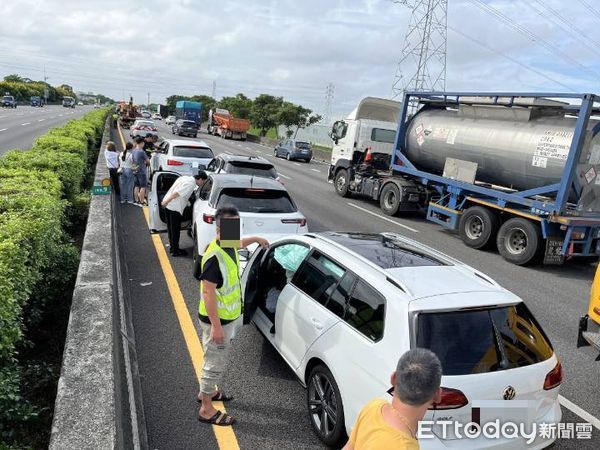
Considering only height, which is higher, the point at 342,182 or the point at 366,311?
the point at 366,311

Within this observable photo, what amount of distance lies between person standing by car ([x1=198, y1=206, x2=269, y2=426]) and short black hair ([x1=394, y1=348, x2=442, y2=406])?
2069 millimetres

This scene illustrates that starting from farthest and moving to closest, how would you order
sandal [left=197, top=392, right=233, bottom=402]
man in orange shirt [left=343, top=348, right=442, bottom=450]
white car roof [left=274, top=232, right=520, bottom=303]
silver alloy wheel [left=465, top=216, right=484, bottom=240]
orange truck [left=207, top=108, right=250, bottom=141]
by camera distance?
orange truck [left=207, top=108, right=250, bottom=141] → silver alloy wheel [left=465, top=216, right=484, bottom=240] → sandal [left=197, top=392, right=233, bottom=402] → white car roof [left=274, top=232, right=520, bottom=303] → man in orange shirt [left=343, top=348, right=442, bottom=450]

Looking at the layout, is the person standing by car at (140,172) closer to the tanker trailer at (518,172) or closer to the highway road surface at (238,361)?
the highway road surface at (238,361)

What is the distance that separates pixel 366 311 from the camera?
3.55 metres

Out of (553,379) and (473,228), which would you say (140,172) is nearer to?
(473,228)

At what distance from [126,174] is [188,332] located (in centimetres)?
765

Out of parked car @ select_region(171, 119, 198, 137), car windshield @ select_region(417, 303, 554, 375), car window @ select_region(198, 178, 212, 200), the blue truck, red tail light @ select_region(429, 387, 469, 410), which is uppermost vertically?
the blue truck

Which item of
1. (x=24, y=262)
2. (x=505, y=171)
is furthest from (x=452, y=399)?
(x=505, y=171)

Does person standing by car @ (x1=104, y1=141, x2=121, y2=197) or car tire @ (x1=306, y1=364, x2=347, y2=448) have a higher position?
person standing by car @ (x1=104, y1=141, x2=121, y2=197)

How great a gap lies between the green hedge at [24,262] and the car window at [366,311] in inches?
89.2

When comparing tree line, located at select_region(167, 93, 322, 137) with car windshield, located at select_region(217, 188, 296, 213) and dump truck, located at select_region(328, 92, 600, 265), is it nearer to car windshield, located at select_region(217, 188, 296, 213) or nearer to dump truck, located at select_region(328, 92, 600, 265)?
dump truck, located at select_region(328, 92, 600, 265)

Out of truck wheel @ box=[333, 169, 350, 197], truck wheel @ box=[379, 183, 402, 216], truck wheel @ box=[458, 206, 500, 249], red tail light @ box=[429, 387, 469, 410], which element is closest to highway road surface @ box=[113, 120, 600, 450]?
truck wheel @ box=[458, 206, 500, 249]

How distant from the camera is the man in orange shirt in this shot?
6.35 ft


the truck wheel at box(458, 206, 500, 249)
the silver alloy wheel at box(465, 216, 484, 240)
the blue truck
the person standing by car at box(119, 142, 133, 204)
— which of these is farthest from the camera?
the blue truck
